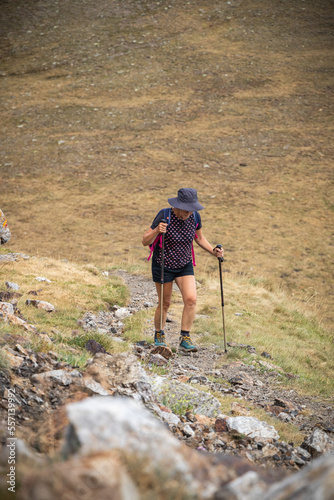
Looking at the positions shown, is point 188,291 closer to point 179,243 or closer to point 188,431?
point 179,243

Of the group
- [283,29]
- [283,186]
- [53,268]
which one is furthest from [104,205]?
[283,29]

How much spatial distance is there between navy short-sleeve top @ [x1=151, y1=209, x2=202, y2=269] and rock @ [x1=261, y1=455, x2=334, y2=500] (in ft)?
16.7

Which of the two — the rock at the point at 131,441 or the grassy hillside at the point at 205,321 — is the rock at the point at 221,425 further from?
the rock at the point at 131,441

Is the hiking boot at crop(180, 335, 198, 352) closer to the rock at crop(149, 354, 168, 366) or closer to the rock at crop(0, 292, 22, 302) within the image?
the rock at crop(149, 354, 168, 366)

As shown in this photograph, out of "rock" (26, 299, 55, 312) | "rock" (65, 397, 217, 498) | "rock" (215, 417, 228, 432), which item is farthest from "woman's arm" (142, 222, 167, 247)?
"rock" (65, 397, 217, 498)

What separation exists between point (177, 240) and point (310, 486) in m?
5.26

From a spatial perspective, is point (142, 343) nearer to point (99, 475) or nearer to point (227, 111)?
→ point (99, 475)

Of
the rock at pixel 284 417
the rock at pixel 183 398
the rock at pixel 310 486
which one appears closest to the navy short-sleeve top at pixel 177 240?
the rock at pixel 183 398

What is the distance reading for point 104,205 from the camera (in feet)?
71.5

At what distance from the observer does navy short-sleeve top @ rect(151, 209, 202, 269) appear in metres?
6.82

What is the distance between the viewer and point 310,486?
1.73 metres

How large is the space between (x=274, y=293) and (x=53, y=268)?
6377mm

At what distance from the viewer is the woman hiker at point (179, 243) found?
6582mm

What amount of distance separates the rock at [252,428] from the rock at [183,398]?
337 millimetres
